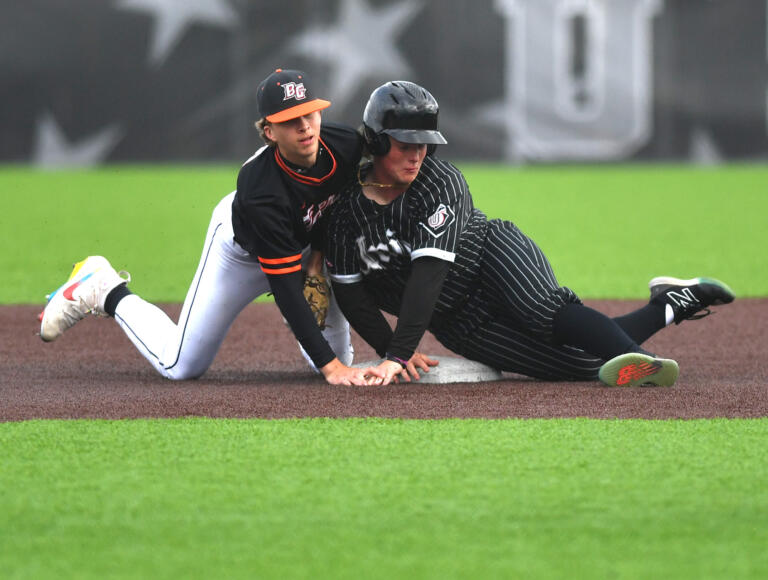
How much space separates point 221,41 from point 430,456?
47.6 ft

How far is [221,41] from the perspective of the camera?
16734 mm

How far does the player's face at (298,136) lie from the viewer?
3789mm

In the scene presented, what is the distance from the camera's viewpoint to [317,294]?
4211mm

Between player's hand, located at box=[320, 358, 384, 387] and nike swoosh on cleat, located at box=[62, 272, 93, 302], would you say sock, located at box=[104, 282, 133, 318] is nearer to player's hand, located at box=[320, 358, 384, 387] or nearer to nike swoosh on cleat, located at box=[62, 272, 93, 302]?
nike swoosh on cleat, located at box=[62, 272, 93, 302]

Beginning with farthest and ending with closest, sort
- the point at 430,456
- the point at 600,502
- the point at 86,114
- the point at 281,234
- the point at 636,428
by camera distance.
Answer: the point at 86,114 → the point at 281,234 → the point at 636,428 → the point at 430,456 → the point at 600,502

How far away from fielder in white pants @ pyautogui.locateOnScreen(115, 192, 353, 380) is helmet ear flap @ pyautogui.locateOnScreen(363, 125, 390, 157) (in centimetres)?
52

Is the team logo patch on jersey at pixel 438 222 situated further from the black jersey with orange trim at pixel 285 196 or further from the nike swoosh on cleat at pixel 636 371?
the nike swoosh on cleat at pixel 636 371

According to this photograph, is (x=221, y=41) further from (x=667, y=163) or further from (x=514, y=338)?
(x=514, y=338)

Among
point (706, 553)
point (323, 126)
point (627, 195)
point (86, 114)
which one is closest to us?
point (706, 553)

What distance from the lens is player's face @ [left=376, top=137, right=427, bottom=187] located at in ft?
12.7

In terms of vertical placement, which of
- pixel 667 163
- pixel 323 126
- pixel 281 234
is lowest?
pixel 667 163

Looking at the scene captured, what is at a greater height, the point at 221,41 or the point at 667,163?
the point at 221,41

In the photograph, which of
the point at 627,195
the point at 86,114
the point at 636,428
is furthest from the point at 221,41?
the point at 636,428

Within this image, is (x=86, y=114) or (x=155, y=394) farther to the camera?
(x=86, y=114)
